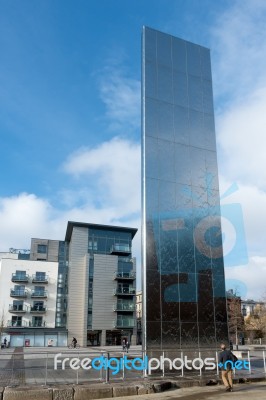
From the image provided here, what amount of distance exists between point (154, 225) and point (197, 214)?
269 centimetres

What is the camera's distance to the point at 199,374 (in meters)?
15.3

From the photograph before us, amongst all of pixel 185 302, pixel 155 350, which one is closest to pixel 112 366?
pixel 155 350

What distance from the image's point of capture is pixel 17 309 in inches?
2447

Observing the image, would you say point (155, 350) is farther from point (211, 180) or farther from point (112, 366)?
point (211, 180)

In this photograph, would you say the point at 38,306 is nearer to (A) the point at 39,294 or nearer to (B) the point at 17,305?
(A) the point at 39,294

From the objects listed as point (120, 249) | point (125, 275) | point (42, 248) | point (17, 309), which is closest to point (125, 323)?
point (125, 275)

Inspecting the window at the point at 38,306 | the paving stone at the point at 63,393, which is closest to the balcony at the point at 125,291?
the window at the point at 38,306

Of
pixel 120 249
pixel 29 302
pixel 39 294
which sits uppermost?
pixel 120 249

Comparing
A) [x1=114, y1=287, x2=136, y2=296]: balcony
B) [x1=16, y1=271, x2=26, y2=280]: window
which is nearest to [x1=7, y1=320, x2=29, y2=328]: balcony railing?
[x1=16, y1=271, x2=26, y2=280]: window

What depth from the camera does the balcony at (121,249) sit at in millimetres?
65869

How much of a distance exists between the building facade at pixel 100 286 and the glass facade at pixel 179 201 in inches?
1797

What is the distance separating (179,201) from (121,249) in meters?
48.3

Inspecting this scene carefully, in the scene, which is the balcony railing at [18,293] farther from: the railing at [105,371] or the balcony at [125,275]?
the railing at [105,371]

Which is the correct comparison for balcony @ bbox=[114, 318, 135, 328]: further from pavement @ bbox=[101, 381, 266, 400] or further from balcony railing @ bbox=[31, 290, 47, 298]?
pavement @ bbox=[101, 381, 266, 400]
